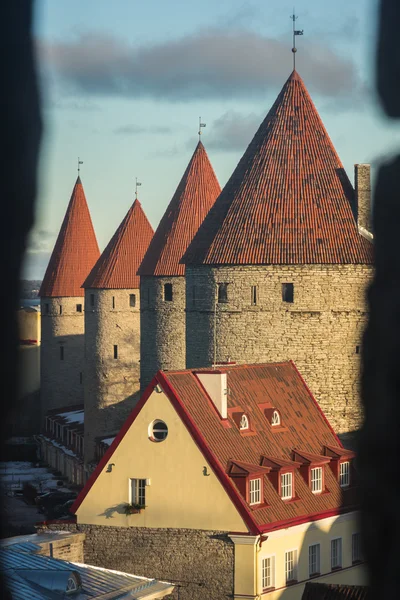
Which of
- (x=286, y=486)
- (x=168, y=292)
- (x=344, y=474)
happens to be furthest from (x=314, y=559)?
(x=168, y=292)

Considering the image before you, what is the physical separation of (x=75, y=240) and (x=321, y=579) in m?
34.3

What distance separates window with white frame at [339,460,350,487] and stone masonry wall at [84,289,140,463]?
21407 mm

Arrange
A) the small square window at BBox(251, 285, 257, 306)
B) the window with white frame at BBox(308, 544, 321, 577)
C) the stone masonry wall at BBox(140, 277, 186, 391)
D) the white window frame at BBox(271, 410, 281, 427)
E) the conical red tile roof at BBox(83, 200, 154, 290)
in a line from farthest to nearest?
1. the conical red tile roof at BBox(83, 200, 154, 290)
2. the stone masonry wall at BBox(140, 277, 186, 391)
3. the small square window at BBox(251, 285, 257, 306)
4. the white window frame at BBox(271, 410, 281, 427)
5. the window with white frame at BBox(308, 544, 321, 577)

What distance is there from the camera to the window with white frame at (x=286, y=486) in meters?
18.6

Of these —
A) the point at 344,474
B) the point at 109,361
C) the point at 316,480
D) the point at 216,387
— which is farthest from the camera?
the point at 109,361

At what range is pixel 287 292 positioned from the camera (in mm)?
26172

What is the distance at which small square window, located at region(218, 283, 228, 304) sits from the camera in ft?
87.8


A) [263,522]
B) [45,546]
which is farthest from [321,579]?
[45,546]

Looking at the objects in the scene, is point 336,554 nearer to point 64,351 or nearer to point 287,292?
point 287,292

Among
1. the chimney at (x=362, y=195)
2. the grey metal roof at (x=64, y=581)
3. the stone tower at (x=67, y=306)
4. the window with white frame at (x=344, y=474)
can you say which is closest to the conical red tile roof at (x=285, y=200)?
the chimney at (x=362, y=195)

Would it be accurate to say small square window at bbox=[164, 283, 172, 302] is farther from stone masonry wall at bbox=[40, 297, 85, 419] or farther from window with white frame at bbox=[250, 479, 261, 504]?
window with white frame at bbox=[250, 479, 261, 504]

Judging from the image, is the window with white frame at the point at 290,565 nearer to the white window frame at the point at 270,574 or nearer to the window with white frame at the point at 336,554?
the white window frame at the point at 270,574

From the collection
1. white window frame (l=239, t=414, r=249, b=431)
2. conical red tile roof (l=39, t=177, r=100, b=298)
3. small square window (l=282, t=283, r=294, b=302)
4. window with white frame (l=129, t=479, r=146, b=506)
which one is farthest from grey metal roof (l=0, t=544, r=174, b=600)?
conical red tile roof (l=39, t=177, r=100, b=298)

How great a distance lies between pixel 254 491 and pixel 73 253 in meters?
33.8
